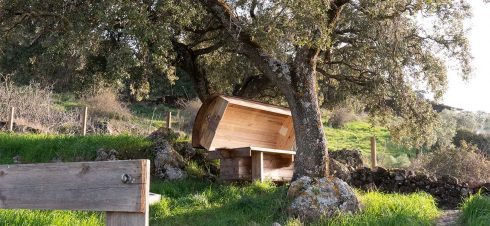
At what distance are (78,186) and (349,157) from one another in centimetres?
1247

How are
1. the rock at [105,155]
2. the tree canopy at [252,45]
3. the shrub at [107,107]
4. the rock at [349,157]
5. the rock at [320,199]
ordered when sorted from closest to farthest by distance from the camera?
1. the rock at [320,199]
2. the tree canopy at [252,45]
3. the rock at [105,155]
4. the rock at [349,157]
5. the shrub at [107,107]

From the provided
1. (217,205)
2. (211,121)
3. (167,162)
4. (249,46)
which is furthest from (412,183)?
(167,162)

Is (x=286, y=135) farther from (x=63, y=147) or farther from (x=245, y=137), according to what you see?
(x=63, y=147)

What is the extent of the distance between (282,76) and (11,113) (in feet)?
43.6

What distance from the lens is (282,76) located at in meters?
11.0

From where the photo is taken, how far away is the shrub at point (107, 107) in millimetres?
28061

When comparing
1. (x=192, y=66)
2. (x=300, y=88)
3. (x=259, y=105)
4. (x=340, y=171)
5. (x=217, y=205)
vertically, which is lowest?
(x=217, y=205)

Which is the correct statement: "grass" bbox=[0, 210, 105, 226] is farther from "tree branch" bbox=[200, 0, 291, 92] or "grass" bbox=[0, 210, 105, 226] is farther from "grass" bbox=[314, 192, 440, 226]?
"tree branch" bbox=[200, 0, 291, 92]

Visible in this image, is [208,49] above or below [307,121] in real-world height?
above

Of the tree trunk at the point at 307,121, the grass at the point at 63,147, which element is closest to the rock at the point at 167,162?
the grass at the point at 63,147

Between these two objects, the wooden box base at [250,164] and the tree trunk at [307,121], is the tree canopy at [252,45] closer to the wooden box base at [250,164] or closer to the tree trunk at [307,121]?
the tree trunk at [307,121]

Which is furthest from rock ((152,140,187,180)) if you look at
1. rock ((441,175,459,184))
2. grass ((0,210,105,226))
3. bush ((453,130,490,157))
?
bush ((453,130,490,157))

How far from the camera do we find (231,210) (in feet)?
29.5

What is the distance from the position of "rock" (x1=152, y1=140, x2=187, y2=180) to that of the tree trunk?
3.30 m
